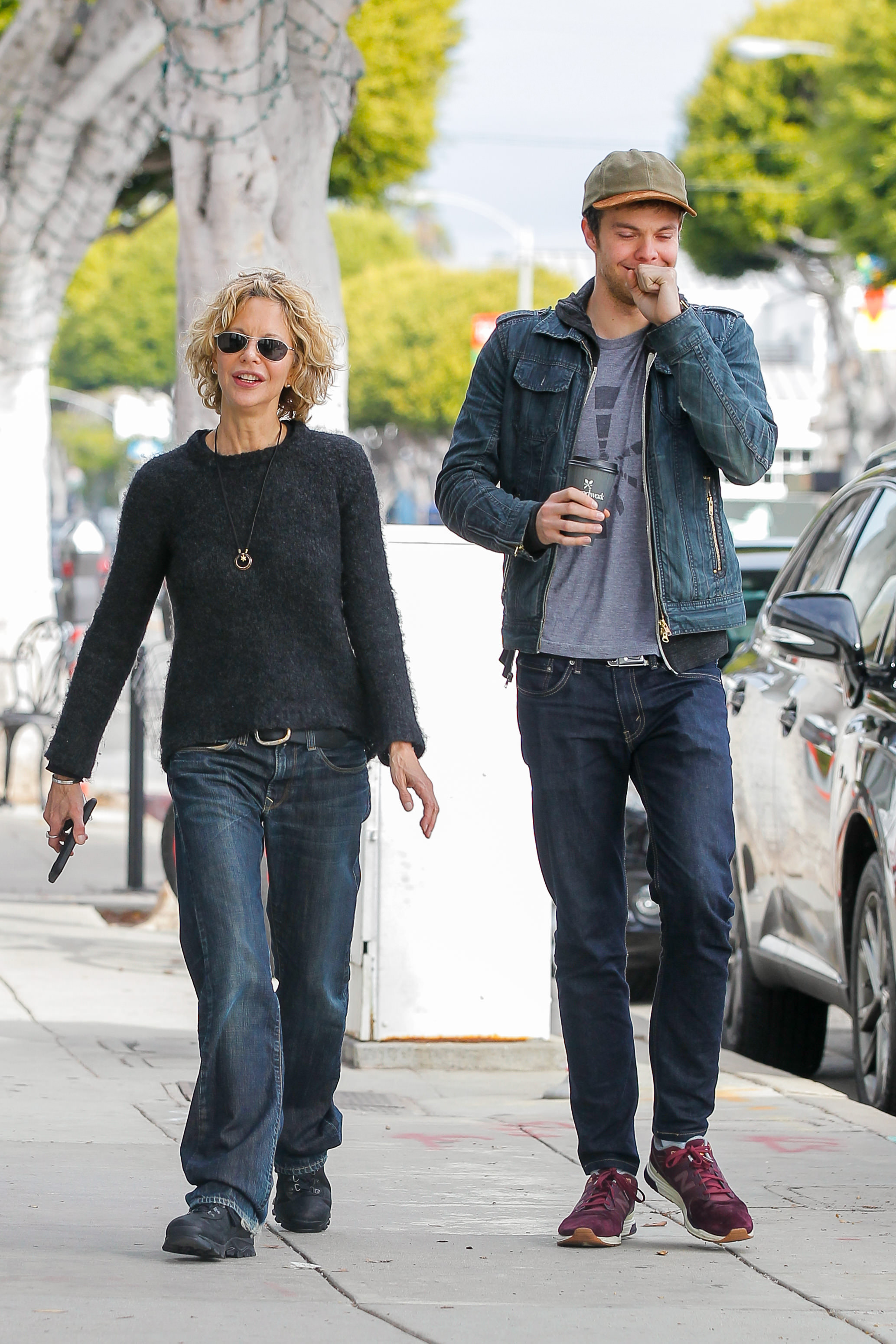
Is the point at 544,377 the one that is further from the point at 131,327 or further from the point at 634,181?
the point at 131,327

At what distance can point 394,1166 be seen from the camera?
5000mm

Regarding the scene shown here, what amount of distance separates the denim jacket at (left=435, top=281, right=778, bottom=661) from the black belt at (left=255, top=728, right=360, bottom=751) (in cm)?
39

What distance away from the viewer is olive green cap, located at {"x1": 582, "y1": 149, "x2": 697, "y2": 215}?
13.4 ft

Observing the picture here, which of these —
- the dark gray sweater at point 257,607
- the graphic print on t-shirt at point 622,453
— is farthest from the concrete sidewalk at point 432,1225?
the graphic print on t-shirt at point 622,453

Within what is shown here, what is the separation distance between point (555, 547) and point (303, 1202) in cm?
A: 131

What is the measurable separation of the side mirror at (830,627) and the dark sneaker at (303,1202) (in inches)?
91.3

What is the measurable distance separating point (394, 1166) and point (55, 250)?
34.4 ft

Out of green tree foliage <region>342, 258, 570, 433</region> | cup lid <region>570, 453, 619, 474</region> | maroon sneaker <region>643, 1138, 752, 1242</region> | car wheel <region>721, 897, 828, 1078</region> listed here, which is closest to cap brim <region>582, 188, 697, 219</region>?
cup lid <region>570, 453, 619, 474</region>

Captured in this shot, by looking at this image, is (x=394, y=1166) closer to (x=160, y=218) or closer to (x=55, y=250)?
(x=55, y=250)

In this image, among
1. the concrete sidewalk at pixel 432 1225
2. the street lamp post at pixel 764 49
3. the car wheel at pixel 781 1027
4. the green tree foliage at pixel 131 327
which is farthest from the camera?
the green tree foliage at pixel 131 327

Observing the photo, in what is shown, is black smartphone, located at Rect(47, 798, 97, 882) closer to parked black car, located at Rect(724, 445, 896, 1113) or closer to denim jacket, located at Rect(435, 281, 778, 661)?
denim jacket, located at Rect(435, 281, 778, 661)

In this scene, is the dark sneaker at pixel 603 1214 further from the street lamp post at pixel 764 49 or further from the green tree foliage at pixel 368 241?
the green tree foliage at pixel 368 241

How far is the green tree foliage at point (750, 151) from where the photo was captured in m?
47.9

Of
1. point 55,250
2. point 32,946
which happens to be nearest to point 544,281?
point 55,250
